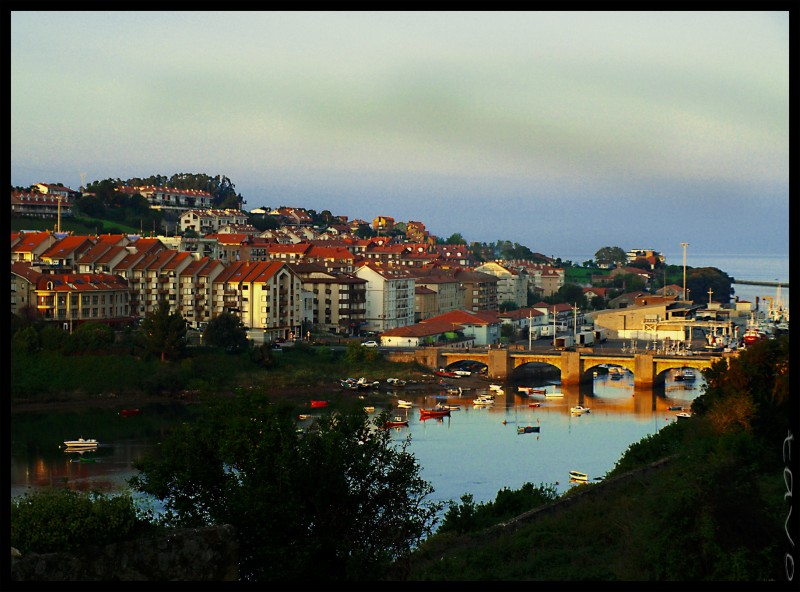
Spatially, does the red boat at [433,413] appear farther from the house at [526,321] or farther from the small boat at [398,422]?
the house at [526,321]

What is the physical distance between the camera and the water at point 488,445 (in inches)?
390

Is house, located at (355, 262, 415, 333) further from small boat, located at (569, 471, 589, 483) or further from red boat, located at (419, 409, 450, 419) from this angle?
small boat, located at (569, 471, 589, 483)

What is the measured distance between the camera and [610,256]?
4359 centimetres

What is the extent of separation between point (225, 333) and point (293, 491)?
13.2m

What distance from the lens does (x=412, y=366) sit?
17844mm

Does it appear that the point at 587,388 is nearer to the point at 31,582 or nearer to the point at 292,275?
the point at 292,275

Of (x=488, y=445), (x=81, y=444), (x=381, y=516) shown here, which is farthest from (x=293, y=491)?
(x=81, y=444)

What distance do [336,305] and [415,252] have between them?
10.2 metres

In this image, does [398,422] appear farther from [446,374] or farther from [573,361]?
[573,361]

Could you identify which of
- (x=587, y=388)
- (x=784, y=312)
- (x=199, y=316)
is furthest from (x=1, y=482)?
(x=784, y=312)

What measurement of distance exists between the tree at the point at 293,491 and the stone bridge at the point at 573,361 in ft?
43.3

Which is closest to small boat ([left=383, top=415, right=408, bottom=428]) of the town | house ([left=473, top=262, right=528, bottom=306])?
the town

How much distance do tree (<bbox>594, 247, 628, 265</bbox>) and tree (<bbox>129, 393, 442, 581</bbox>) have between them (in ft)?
129

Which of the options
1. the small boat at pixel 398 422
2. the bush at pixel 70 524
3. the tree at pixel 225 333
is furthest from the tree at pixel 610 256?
the bush at pixel 70 524
